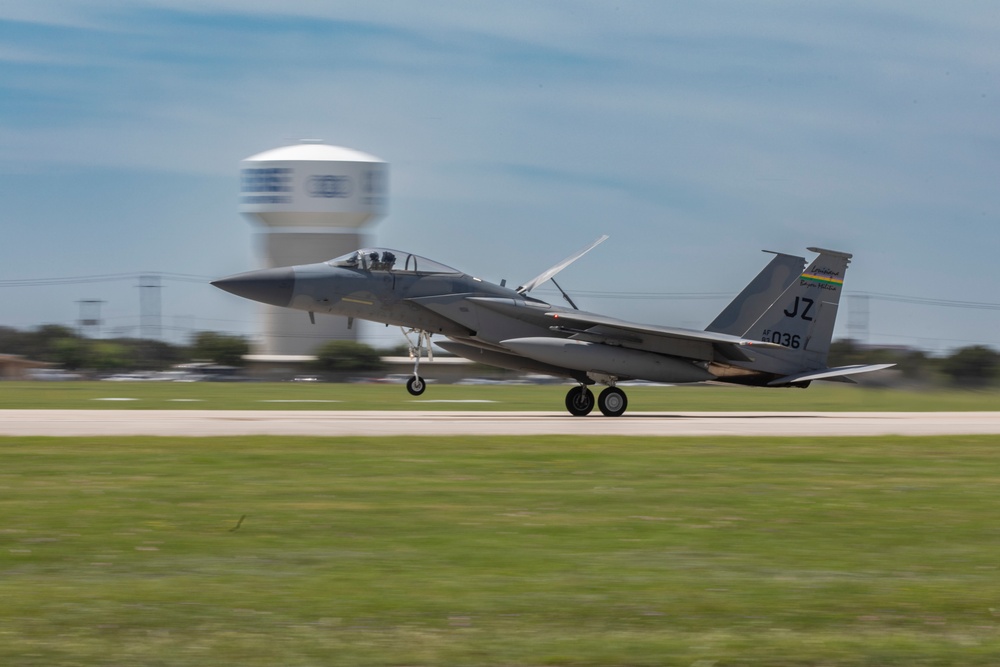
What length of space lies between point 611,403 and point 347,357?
124ft

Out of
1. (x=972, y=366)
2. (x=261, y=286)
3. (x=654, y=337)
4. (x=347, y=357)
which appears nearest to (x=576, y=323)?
(x=654, y=337)

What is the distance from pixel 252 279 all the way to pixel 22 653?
1723 cm

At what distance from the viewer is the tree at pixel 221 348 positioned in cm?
6375

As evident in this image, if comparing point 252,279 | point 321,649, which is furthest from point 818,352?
point 321,649

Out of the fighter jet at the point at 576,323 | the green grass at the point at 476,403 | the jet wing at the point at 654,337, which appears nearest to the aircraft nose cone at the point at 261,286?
the fighter jet at the point at 576,323

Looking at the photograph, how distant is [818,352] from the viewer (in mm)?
25453

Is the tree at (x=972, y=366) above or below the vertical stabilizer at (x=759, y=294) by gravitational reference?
below

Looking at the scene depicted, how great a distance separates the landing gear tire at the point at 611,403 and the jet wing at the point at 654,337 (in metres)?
1.10

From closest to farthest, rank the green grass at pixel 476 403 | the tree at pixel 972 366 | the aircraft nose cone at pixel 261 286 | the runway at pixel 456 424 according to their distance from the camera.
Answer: the runway at pixel 456 424
the aircraft nose cone at pixel 261 286
the green grass at pixel 476 403
the tree at pixel 972 366

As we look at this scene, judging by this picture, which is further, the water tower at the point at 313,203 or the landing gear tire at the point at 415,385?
the water tower at the point at 313,203

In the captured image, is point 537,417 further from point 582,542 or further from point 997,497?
point 582,542

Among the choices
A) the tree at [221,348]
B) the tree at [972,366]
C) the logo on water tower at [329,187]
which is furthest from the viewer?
the logo on water tower at [329,187]

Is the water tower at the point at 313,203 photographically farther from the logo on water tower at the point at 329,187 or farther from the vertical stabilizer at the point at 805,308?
the vertical stabilizer at the point at 805,308

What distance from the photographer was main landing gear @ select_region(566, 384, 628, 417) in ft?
77.6
